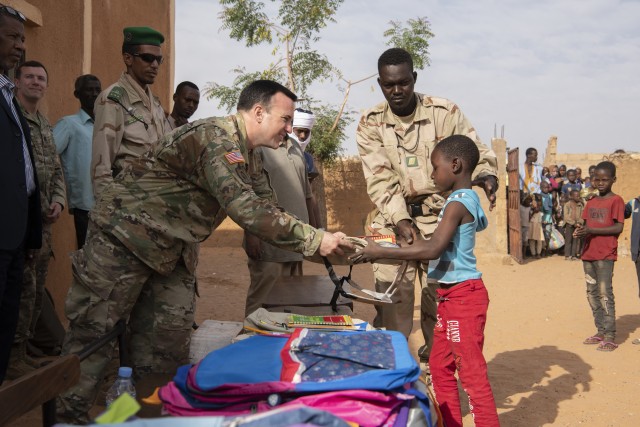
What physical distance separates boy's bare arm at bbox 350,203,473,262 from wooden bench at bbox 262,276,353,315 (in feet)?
2.05

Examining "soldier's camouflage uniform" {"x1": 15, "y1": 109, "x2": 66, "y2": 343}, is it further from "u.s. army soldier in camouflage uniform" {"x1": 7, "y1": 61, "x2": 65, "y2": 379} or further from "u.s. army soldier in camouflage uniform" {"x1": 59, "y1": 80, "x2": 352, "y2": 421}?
"u.s. army soldier in camouflage uniform" {"x1": 59, "y1": 80, "x2": 352, "y2": 421}

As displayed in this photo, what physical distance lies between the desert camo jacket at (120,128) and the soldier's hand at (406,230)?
5.73 feet

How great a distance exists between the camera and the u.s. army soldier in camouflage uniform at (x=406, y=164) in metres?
4.29

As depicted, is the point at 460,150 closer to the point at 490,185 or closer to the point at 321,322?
the point at 490,185

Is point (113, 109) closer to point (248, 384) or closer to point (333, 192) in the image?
point (248, 384)

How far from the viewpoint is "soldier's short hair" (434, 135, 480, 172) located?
342 cm

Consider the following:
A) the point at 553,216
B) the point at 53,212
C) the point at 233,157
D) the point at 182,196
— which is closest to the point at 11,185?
the point at 182,196

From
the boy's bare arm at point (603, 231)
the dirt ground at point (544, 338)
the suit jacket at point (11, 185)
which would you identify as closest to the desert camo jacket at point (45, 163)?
the suit jacket at point (11, 185)

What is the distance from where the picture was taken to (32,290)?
4.25 m

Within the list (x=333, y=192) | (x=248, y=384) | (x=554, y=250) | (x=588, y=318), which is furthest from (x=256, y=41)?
(x=248, y=384)

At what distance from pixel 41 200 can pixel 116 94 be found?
95cm

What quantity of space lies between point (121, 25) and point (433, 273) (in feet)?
18.6

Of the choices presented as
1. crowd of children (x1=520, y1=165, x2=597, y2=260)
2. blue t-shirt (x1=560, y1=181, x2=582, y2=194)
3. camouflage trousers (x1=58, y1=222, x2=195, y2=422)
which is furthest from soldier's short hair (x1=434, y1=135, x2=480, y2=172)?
blue t-shirt (x1=560, y1=181, x2=582, y2=194)

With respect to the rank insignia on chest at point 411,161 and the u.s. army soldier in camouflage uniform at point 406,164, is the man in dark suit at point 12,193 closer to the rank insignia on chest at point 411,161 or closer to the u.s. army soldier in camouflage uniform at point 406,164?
the u.s. army soldier in camouflage uniform at point 406,164
